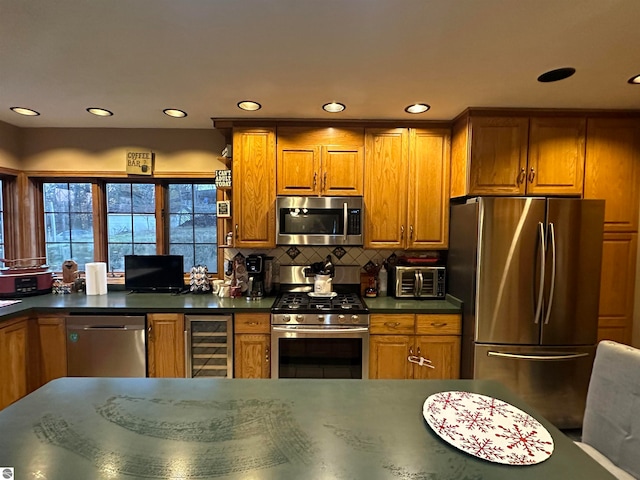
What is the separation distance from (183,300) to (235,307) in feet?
1.75

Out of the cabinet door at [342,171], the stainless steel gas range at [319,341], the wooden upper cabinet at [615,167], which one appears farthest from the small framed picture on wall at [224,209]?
the wooden upper cabinet at [615,167]

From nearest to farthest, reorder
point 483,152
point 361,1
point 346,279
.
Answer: point 361,1 < point 483,152 < point 346,279

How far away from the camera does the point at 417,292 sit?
2887 mm

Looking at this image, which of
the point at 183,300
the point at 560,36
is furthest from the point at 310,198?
the point at 560,36

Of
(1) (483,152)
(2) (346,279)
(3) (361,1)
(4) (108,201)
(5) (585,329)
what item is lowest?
(5) (585,329)

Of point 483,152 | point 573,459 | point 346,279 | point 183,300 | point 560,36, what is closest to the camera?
point 573,459

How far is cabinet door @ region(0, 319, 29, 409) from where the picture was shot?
236 cm

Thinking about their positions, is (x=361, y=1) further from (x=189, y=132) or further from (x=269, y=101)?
(x=189, y=132)

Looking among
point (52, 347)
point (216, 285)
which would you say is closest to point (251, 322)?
point (216, 285)

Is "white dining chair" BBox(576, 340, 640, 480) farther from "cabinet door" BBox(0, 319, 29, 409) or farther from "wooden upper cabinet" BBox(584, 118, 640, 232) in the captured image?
"cabinet door" BBox(0, 319, 29, 409)

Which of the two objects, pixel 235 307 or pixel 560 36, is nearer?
pixel 560 36

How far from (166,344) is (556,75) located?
3301mm

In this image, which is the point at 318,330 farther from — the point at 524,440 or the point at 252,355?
the point at 524,440

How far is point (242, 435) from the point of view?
1008 millimetres
